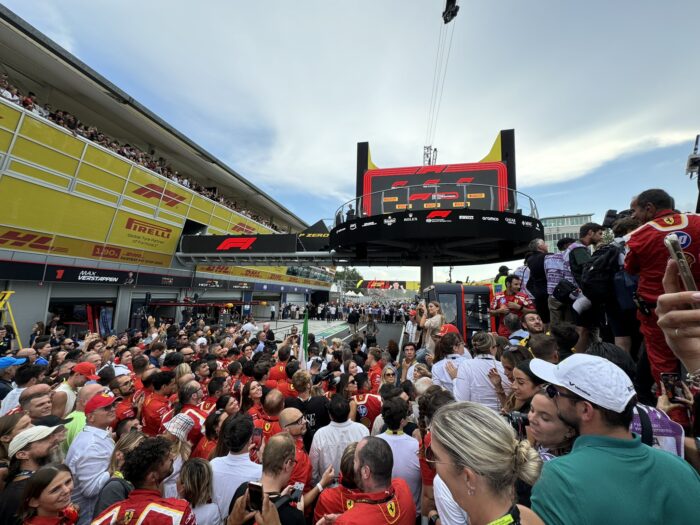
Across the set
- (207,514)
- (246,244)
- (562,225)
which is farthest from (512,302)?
(562,225)

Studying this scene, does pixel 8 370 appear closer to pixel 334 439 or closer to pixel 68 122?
pixel 334 439

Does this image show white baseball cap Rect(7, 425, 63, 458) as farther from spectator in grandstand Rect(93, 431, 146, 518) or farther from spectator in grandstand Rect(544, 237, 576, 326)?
spectator in grandstand Rect(544, 237, 576, 326)

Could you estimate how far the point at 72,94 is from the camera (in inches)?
611

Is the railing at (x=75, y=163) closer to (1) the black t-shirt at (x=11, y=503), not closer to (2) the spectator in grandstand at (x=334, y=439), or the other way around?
(1) the black t-shirt at (x=11, y=503)

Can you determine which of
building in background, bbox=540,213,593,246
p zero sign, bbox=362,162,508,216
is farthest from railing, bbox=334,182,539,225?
building in background, bbox=540,213,593,246

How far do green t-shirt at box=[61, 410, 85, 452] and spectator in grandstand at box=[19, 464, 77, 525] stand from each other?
1469 mm

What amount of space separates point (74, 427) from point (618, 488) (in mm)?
4729

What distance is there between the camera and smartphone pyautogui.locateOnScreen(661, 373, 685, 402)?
6.32 feet

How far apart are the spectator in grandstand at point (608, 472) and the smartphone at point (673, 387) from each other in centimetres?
104

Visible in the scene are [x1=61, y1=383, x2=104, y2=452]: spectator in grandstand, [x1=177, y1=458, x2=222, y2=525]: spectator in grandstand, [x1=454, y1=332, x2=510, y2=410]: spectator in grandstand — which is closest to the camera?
[x1=177, y1=458, x2=222, y2=525]: spectator in grandstand

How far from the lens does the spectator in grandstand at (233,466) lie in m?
2.45

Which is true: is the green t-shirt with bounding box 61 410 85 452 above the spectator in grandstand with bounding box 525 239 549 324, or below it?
below

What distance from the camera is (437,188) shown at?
44.2 feet

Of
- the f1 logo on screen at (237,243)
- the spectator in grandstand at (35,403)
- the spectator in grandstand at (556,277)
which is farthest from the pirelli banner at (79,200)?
the spectator in grandstand at (556,277)
